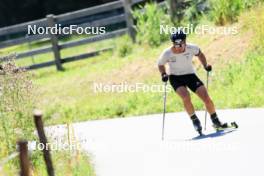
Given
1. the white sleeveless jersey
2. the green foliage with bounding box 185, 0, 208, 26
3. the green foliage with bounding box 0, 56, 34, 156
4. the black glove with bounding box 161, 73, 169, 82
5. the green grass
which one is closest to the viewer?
Answer: the green foliage with bounding box 0, 56, 34, 156

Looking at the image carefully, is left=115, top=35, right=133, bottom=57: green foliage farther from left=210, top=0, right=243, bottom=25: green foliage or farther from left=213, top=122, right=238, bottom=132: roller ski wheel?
left=213, top=122, right=238, bottom=132: roller ski wheel

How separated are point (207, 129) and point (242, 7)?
22.2 ft

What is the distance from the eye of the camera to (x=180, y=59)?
12734 mm

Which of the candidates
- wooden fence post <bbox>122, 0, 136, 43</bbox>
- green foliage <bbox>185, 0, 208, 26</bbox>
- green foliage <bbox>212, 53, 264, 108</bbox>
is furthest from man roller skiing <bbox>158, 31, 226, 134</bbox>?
wooden fence post <bbox>122, 0, 136, 43</bbox>

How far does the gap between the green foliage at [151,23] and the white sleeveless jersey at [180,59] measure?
8.45 metres

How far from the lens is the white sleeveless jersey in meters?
12.7

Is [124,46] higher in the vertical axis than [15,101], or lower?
higher

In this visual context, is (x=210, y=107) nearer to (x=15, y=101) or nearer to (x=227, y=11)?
(x=15, y=101)

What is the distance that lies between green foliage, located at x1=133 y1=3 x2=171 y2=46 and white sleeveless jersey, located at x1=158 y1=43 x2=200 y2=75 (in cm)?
845

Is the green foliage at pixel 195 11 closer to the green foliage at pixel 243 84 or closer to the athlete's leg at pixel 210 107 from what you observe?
the green foliage at pixel 243 84

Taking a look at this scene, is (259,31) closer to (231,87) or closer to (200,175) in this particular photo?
(231,87)

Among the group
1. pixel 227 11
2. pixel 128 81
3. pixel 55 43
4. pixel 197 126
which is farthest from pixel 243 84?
pixel 55 43

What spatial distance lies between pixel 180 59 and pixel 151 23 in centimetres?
924

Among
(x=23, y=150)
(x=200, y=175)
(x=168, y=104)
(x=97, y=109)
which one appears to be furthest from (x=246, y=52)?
(x=23, y=150)
